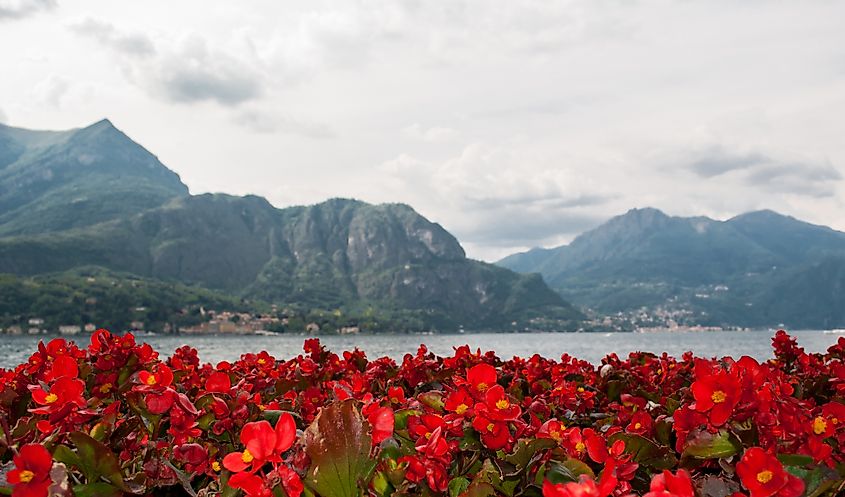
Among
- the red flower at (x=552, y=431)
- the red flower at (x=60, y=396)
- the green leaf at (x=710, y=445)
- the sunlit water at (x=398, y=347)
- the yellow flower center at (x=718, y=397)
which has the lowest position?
the sunlit water at (x=398, y=347)

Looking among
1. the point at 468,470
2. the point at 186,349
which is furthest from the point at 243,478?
the point at 186,349

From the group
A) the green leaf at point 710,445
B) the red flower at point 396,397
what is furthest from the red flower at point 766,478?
the red flower at point 396,397

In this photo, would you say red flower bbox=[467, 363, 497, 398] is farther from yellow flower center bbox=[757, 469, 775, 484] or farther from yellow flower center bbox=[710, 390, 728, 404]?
yellow flower center bbox=[757, 469, 775, 484]

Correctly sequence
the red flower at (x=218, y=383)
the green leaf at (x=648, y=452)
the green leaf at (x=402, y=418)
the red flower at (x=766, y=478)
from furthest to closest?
1. the red flower at (x=218, y=383)
2. the green leaf at (x=402, y=418)
3. the green leaf at (x=648, y=452)
4. the red flower at (x=766, y=478)

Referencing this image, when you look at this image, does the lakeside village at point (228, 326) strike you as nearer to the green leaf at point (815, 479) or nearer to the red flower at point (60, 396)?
the red flower at point (60, 396)

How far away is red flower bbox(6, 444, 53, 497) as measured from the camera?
62.3 inches

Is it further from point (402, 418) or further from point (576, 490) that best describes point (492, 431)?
point (576, 490)

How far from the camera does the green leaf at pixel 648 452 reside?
2.07m

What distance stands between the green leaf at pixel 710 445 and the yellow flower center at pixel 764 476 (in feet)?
1.31

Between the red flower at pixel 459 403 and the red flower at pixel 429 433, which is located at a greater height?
the red flower at pixel 459 403

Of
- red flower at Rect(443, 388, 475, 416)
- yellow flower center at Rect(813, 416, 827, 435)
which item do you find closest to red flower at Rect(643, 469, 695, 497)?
red flower at Rect(443, 388, 475, 416)

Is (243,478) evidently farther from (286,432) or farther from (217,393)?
(217,393)

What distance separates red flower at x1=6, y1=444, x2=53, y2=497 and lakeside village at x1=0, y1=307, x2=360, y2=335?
132969mm

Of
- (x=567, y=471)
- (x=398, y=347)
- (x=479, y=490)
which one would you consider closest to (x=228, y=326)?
(x=398, y=347)
